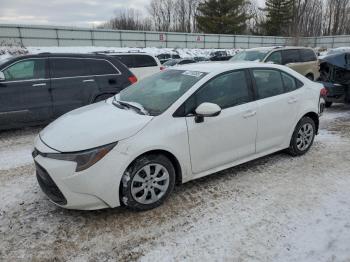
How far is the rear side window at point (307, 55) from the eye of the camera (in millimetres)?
12812

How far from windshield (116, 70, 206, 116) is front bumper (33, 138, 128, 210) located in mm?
807

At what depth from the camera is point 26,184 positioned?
4.21 metres

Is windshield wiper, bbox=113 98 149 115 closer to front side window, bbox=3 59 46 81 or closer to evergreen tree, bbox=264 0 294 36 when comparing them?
front side window, bbox=3 59 46 81

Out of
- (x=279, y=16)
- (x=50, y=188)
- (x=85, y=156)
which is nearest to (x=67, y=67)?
(x=50, y=188)

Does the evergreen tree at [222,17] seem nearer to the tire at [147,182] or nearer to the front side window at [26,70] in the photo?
the front side window at [26,70]

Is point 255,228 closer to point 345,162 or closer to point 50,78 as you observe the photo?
point 345,162

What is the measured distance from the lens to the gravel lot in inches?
111

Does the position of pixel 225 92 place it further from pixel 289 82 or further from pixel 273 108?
pixel 289 82

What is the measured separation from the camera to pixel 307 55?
13.0 metres

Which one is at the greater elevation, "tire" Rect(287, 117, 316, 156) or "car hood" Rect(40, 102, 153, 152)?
"car hood" Rect(40, 102, 153, 152)

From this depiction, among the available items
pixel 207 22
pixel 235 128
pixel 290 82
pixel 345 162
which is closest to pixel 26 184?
pixel 235 128

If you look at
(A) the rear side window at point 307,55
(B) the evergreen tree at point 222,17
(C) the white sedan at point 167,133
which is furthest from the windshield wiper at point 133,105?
(B) the evergreen tree at point 222,17

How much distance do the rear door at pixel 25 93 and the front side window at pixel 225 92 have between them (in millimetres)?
4026

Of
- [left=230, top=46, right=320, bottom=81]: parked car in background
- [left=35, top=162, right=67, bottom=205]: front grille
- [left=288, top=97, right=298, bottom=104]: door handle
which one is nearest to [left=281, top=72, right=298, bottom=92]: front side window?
[left=288, top=97, right=298, bottom=104]: door handle
